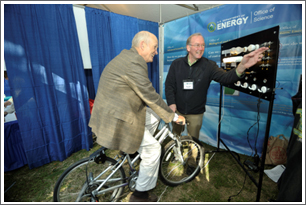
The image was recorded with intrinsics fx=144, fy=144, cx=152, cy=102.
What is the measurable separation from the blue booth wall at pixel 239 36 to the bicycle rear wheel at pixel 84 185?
204cm

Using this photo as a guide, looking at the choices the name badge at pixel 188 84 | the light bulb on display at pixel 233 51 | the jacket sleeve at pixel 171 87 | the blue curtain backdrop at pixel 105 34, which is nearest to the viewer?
the light bulb on display at pixel 233 51

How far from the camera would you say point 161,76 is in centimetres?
362

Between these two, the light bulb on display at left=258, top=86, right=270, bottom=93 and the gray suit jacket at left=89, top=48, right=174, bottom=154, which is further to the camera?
the light bulb on display at left=258, top=86, right=270, bottom=93

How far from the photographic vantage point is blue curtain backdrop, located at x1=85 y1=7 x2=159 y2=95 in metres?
2.55

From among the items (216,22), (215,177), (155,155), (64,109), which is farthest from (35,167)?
(216,22)

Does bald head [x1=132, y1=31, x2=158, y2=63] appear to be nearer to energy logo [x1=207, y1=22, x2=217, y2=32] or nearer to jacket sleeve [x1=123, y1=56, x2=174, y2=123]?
jacket sleeve [x1=123, y1=56, x2=174, y2=123]

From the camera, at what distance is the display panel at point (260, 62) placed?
1356 mm

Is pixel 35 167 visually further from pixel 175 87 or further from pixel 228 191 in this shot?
pixel 228 191

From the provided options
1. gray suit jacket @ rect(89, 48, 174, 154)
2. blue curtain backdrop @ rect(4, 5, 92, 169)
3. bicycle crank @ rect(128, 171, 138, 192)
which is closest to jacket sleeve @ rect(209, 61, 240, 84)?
gray suit jacket @ rect(89, 48, 174, 154)

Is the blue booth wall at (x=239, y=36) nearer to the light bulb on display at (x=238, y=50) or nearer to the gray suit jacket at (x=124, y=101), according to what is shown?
the light bulb on display at (x=238, y=50)

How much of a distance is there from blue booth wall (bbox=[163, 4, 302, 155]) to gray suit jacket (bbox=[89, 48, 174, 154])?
1.84 metres

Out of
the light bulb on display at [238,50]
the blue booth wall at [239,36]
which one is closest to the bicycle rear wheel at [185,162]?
the blue booth wall at [239,36]

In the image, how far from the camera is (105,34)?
8.84ft

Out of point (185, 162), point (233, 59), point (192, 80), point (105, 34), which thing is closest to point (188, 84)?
point (192, 80)
